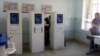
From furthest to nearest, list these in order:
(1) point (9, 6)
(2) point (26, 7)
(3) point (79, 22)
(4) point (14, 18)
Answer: (3) point (79, 22), (2) point (26, 7), (1) point (9, 6), (4) point (14, 18)

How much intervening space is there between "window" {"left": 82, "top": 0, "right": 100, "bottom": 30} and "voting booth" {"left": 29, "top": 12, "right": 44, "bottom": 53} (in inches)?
106

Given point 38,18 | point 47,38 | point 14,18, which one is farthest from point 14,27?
point 47,38

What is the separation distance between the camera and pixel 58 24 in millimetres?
5777

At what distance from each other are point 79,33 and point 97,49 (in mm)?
2043

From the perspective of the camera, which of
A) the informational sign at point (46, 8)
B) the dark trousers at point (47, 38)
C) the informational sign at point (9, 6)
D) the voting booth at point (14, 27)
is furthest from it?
the informational sign at point (46, 8)

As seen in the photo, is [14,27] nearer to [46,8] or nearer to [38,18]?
[38,18]

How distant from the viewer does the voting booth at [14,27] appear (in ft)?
16.3

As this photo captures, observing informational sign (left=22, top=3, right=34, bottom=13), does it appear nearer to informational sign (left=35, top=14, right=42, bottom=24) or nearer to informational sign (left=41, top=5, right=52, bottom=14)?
informational sign (left=41, top=5, right=52, bottom=14)

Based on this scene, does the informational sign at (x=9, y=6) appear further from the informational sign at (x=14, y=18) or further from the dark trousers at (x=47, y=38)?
the dark trousers at (x=47, y=38)

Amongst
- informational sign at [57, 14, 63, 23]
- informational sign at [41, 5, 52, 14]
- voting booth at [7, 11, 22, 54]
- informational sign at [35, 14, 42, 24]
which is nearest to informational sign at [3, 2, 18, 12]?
informational sign at [41, 5, 52, 14]

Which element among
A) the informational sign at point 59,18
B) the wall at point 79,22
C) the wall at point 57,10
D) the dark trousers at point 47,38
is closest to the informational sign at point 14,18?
the wall at point 57,10

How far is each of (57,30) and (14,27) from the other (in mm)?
1731

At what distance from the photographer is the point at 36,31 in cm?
534

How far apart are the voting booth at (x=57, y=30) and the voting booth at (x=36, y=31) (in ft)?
1.95
